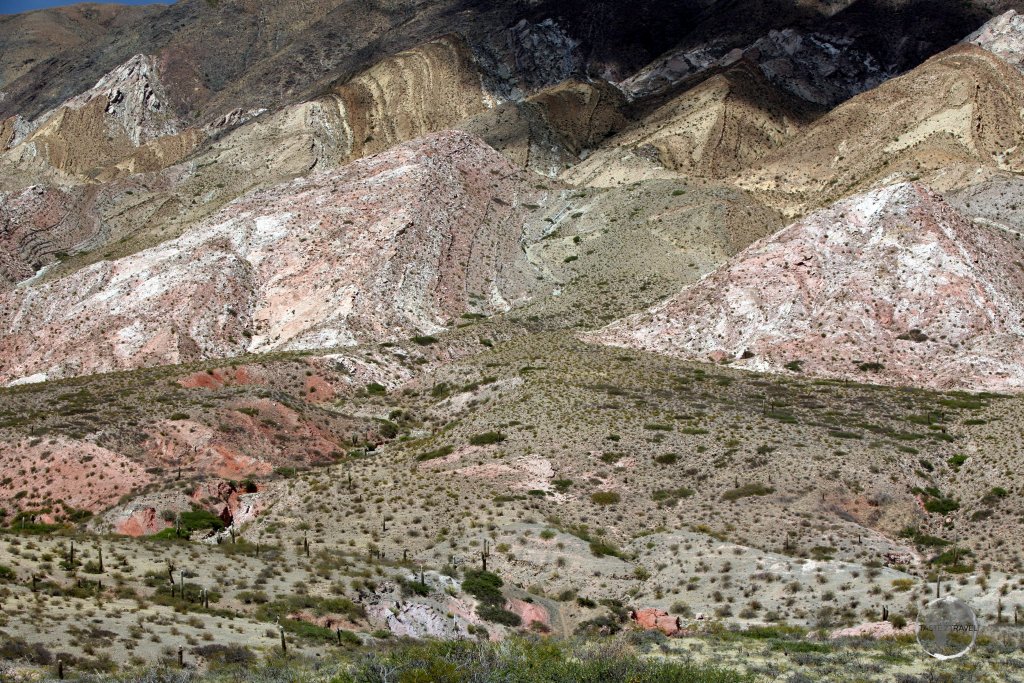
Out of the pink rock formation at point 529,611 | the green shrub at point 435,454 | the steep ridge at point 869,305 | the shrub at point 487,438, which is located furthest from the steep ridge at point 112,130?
the pink rock formation at point 529,611

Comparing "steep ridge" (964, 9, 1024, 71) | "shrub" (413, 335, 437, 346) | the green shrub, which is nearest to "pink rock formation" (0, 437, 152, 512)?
the green shrub

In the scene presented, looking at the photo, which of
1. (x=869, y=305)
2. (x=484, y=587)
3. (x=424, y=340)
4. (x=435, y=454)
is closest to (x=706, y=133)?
(x=869, y=305)

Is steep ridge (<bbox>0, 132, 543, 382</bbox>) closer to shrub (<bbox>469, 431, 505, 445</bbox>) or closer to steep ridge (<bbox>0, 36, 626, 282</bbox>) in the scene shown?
steep ridge (<bbox>0, 36, 626, 282</bbox>)

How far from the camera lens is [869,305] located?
211 ft

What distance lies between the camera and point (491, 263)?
83.2 meters

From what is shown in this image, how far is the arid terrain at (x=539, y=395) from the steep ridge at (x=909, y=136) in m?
0.49

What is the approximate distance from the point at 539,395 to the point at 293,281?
28427 millimetres

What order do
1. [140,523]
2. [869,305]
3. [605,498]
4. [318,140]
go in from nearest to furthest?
[140,523], [605,498], [869,305], [318,140]

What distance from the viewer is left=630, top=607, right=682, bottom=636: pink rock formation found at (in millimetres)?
30062

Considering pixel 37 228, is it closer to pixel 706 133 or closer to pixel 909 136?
pixel 706 133

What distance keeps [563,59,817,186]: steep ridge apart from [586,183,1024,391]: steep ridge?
4225 centimetres

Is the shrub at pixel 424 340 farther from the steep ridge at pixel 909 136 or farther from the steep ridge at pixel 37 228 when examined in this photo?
the steep ridge at pixel 37 228

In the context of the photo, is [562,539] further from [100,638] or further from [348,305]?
[348,305]

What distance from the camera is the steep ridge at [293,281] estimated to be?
70.0m
